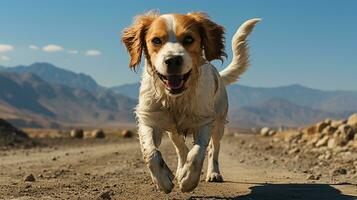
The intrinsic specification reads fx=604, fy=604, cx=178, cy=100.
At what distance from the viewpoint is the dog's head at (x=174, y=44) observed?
292 inches

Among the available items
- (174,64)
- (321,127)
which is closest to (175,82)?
(174,64)

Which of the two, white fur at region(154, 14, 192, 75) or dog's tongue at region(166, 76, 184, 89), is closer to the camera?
white fur at region(154, 14, 192, 75)

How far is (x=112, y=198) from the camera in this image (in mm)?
7871

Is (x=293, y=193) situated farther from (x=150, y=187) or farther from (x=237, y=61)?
(x=237, y=61)

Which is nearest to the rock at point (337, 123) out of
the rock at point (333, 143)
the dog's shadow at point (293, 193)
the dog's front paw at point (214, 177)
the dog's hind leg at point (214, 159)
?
the rock at point (333, 143)

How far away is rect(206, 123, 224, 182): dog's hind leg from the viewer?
1030 centimetres

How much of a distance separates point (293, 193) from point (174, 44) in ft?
8.90

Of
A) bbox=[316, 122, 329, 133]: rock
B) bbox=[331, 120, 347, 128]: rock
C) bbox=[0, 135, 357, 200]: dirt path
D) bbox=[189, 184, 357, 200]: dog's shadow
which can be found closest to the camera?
bbox=[189, 184, 357, 200]: dog's shadow

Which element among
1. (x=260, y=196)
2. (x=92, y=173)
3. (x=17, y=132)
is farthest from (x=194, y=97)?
(x=17, y=132)

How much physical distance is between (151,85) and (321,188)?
3.05m

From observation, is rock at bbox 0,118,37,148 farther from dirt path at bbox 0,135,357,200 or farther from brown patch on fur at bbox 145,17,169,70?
brown patch on fur at bbox 145,17,169,70

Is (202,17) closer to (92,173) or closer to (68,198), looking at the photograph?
(68,198)

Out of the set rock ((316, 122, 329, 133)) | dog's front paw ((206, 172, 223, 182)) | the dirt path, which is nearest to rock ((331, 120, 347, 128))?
rock ((316, 122, 329, 133))

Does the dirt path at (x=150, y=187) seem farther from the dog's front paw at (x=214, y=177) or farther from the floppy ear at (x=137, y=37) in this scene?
the floppy ear at (x=137, y=37)
